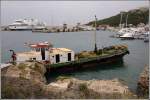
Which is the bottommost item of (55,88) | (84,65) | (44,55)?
(84,65)

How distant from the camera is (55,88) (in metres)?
9.70

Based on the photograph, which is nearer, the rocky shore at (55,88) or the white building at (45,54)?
A: the rocky shore at (55,88)

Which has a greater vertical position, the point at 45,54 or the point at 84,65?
the point at 45,54

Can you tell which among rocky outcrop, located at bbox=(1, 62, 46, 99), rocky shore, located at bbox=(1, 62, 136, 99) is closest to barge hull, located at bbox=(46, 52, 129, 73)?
rocky shore, located at bbox=(1, 62, 136, 99)

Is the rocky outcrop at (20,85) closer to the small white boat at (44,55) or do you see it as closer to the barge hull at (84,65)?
the small white boat at (44,55)

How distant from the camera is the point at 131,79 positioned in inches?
700

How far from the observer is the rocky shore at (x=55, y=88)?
6957mm

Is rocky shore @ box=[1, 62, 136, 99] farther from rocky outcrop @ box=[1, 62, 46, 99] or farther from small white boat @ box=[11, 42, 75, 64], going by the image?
small white boat @ box=[11, 42, 75, 64]

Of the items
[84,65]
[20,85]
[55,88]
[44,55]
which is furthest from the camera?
[84,65]

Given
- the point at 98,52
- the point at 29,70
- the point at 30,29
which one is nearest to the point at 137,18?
the point at 30,29

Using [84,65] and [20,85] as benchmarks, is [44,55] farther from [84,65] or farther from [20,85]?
[20,85]

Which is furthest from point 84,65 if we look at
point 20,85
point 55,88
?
point 20,85

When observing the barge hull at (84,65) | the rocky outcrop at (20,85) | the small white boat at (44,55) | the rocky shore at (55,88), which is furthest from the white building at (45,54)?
the rocky outcrop at (20,85)

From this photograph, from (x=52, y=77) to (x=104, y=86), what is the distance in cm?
810
